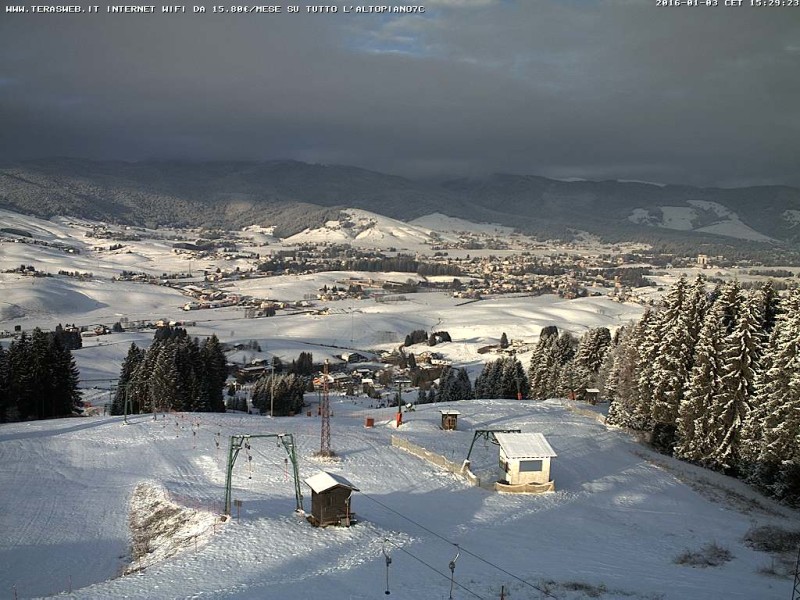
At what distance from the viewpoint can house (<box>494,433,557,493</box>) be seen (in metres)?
25.7

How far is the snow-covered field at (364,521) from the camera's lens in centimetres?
1656

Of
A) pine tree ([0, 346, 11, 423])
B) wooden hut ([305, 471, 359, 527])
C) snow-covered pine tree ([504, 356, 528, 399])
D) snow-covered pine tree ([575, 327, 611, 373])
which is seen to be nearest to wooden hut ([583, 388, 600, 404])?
snow-covered pine tree ([575, 327, 611, 373])

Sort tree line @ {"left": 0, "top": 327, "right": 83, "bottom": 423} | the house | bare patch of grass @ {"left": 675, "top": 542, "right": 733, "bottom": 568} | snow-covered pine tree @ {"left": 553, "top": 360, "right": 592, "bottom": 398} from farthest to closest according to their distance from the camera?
snow-covered pine tree @ {"left": 553, "top": 360, "right": 592, "bottom": 398} → tree line @ {"left": 0, "top": 327, "right": 83, "bottom": 423} → the house → bare patch of grass @ {"left": 675, "top": 542, "right": 733, "bottom": 568}

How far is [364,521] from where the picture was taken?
66.7 ft

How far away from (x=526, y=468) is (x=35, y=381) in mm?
29703

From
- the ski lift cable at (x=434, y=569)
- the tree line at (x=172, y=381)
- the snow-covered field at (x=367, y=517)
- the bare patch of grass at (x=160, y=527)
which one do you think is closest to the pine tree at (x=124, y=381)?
the tree line at (x=172, y=381)

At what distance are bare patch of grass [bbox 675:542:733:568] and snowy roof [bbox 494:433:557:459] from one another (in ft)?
21.6

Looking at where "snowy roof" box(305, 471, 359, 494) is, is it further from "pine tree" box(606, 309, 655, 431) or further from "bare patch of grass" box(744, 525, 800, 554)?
"pine tree" box(606, 309, 655, 431)

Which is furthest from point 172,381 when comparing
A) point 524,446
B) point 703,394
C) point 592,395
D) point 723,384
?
point 723,384

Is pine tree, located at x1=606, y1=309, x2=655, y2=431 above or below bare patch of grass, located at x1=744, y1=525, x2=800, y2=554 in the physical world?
above

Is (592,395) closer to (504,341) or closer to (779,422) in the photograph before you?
(779,422)

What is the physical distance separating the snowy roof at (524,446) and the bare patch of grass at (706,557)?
657 centimetres

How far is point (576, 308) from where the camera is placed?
125 meters

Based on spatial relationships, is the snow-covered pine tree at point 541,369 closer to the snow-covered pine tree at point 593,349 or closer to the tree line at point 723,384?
the snow-covered pine tree at point 593,349
